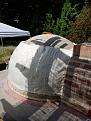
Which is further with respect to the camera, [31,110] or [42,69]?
[42,69]

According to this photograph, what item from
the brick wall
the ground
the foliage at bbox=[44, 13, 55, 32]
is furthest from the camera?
the foliage at bbox=[44, 13, 55, 32]

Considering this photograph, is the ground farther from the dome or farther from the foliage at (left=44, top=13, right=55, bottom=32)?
the foliage at (left=44, top=13, right=55, bottom=32)

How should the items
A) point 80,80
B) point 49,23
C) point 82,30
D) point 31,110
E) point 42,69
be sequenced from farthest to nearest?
point 49,23, point 82,30, point 42,69, point 31,110, point 80,80

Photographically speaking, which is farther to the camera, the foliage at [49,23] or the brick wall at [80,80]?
the foliage at [49,23]

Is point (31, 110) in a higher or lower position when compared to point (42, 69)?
lower

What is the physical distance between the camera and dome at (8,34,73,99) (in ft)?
40.4

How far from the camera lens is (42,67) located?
12508 millimetres

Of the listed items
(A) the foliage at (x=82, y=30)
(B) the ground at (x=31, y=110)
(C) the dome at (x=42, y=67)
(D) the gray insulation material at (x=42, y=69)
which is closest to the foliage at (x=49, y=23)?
(A) the foliage at (x=82, y=30)

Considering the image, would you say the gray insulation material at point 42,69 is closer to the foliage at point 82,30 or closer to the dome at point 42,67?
the dome at point 42,67

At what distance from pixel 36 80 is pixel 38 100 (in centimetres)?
86

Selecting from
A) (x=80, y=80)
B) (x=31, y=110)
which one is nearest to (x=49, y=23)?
(x=31, y=110)

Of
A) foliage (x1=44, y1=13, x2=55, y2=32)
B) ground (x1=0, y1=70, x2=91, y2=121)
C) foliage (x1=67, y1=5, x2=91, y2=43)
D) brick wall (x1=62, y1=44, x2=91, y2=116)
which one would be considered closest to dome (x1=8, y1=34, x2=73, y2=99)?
ground (x1=0, y1=70, x2=91, y2=121)

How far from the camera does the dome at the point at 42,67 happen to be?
12.3 metres

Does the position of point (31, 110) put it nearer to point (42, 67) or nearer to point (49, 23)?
point (42, 67)
